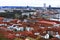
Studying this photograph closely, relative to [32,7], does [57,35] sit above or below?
below

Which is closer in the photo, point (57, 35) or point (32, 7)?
point (57, 35)

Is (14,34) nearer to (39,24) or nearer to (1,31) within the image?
(1,31)

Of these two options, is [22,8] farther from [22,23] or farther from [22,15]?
[22,23]

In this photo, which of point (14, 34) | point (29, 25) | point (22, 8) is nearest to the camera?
point (14, 34)

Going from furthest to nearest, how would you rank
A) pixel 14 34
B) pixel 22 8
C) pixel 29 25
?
1. pixel 22 8
2. pixel 29 25
3. pixel 14 34

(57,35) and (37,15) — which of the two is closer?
(57,35)

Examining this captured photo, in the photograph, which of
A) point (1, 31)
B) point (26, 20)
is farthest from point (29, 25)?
point (1, 31)
